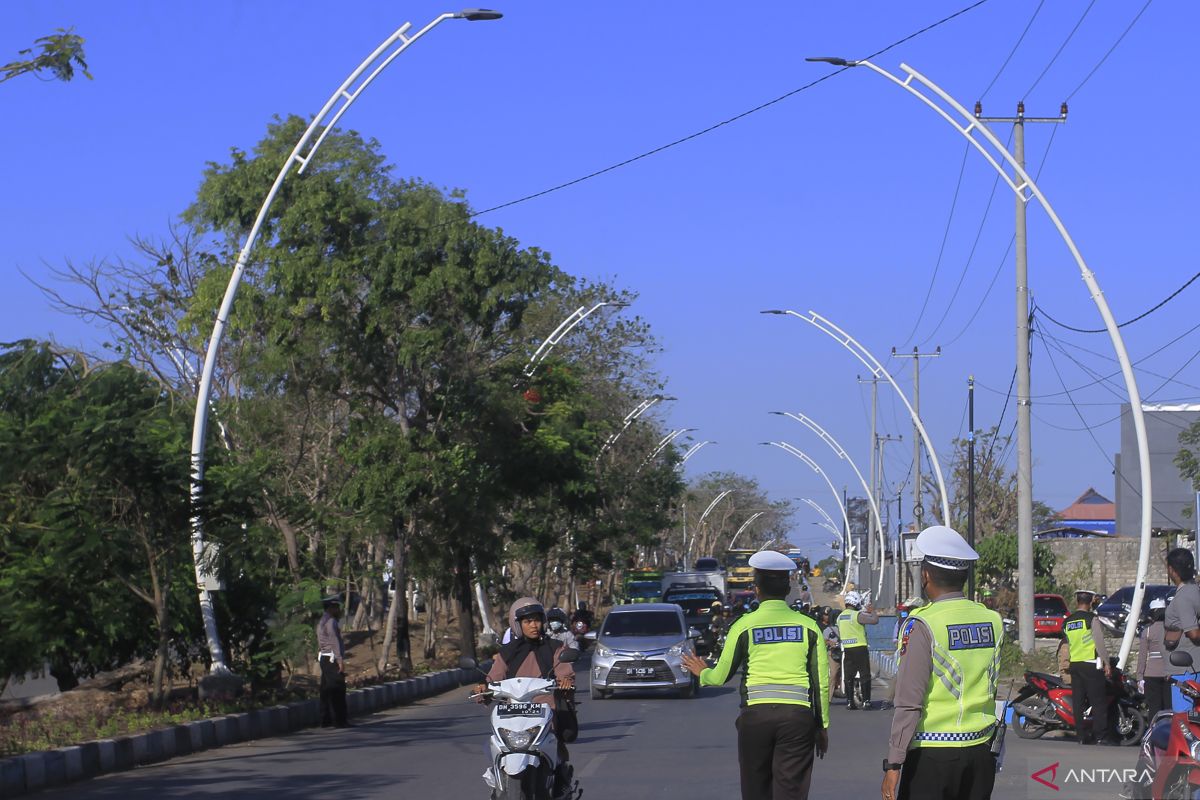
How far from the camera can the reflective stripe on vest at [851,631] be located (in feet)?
78.3

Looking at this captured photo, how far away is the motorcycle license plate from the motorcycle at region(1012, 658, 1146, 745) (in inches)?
374

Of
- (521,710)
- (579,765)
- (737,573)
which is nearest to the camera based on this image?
(521,710)

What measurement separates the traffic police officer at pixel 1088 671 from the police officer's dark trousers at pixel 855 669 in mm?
5842

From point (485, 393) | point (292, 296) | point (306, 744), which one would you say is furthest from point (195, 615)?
point (485, 393)

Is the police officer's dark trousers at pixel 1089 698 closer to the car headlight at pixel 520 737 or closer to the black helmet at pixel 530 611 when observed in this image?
the black helmet at pixel 530 611

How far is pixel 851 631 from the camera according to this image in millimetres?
24016

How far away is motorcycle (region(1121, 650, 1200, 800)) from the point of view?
27.0 ft

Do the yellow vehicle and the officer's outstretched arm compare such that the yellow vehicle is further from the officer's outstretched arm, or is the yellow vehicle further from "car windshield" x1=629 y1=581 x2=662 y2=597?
the officer's outstretched arm

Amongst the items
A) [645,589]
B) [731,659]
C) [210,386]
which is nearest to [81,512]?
[210,386]

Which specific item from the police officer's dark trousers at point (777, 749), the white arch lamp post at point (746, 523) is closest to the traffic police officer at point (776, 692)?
the police officer's dark trousers at point (777, 749)

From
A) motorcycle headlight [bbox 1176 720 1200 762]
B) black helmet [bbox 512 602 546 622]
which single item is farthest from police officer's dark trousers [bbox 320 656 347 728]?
motorcycle headlight [bbox 1176 720 1200 762]

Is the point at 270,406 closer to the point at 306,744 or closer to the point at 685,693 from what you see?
the point at 685,693

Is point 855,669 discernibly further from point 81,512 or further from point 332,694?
point 81,512

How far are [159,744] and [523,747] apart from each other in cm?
796
